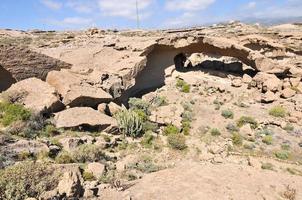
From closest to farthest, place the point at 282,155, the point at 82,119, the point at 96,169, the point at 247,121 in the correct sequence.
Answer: the point at 96,169 → the point at 82,119 → the point at 282,155 → the point at 247,121

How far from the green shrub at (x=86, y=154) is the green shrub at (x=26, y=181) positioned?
8.15 ft

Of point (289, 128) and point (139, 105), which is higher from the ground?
point (139, 105)

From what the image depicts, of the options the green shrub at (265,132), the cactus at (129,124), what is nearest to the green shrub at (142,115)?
the cactus at (129,124)

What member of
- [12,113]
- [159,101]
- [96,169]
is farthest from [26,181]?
[159,101]

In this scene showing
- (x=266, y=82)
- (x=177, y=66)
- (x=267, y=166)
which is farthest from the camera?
(x=177, y=66)

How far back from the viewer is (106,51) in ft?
62.6

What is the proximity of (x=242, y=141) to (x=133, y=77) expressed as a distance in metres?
5.98

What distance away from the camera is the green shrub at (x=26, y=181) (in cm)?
817

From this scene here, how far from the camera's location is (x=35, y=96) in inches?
586

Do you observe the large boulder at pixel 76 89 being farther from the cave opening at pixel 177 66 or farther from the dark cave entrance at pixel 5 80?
the cave opening at pixel 177 66

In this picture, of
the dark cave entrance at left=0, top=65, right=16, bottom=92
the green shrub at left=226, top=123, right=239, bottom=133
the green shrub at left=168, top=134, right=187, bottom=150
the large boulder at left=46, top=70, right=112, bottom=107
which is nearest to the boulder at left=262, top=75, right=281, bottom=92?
the green shrub at left=226, top=123, right=239, bottom=133

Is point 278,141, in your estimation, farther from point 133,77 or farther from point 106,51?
point 106,51

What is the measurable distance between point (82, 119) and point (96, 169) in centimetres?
396

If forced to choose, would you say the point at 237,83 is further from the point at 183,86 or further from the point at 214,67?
the point at 183,86
